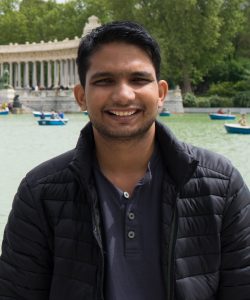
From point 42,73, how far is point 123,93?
309 feet

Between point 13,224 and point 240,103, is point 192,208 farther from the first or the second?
point 240,103

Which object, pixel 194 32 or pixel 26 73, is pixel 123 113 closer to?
pixel 194 32

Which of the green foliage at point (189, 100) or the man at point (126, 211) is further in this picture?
the green foliage at point (189, 100)

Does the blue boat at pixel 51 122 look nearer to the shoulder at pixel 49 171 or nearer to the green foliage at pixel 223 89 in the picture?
the green foliage at pixel 223 89

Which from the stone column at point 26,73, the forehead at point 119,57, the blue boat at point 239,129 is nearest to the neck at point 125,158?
the forehead at point 119,57

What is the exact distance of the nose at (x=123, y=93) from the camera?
3.15 metres

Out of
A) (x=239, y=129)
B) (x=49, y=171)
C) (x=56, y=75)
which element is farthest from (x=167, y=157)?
(x=56, y=75)

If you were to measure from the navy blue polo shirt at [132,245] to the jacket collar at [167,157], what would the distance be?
12 centimetres

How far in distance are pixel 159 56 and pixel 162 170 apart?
56cm

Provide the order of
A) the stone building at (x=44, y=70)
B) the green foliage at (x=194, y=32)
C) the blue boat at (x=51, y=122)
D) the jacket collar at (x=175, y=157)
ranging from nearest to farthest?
the jacket collar at (x=175, y=157)
the blue boat at (x=51, y=122)
the green foliage at (x=194, y=32)
the stone building at (x=44, y=70)

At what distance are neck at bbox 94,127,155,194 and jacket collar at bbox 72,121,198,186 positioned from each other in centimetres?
6

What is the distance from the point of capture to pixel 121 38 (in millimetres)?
3164

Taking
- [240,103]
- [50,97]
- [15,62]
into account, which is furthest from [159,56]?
[15,62]

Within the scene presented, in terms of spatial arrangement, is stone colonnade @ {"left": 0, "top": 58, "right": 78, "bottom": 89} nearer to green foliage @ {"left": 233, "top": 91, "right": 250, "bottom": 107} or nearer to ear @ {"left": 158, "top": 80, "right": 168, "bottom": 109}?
green foliage @ {"left": 233, "top": 91, "right": 250, "bottom": 107}
